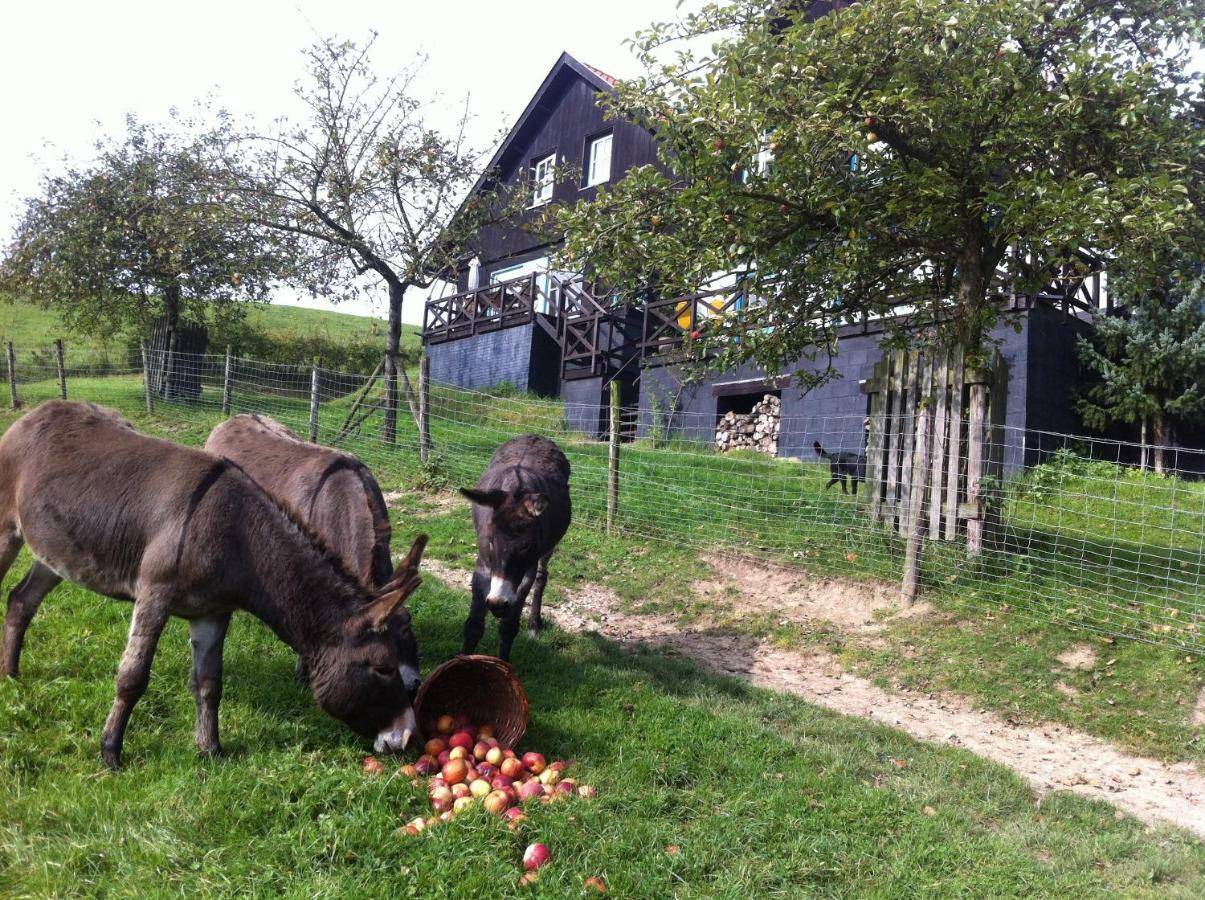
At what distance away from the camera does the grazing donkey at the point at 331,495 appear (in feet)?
13.3

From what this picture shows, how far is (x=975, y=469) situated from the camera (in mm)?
7000

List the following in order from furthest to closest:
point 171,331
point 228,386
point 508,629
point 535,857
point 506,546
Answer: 1. point 171,331
2. point 228,386
3. point 508,629
4. point 506,546
5. point 535,857

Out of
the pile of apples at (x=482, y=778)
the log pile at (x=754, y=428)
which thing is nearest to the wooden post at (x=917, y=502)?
the pile of apples at (x=482, y=778)

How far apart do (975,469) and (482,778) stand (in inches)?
206

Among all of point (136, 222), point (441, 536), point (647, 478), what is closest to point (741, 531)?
point (647, 478)

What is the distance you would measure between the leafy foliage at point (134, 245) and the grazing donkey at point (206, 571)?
10.3 meters

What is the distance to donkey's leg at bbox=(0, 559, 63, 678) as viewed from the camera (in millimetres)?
4172

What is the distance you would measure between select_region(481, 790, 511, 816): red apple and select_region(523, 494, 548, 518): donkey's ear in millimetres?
2051

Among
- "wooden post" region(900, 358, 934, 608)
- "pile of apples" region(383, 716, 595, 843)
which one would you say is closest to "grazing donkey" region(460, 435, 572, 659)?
"pile of apples" region(383, 716, 595, 843)

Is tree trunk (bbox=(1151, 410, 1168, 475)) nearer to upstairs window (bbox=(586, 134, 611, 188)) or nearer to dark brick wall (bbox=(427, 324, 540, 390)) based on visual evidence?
dark brick wall (bbox=(427, 324, 540, 390))

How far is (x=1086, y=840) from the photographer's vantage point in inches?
150

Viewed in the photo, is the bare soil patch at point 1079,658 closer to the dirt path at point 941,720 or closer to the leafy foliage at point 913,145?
the dirt path at point 941,720

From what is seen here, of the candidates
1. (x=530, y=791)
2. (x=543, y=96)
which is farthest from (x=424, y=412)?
(x=543, y=96)

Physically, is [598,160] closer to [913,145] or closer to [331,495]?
[913,145]
